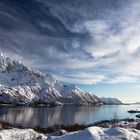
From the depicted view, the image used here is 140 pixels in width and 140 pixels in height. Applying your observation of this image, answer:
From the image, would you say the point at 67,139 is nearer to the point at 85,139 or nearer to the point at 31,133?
the point at 85,139

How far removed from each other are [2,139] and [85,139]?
15.5 m

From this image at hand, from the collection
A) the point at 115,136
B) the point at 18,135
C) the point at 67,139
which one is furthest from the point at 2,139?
the point at 115,136

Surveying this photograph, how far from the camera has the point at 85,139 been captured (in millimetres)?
18875

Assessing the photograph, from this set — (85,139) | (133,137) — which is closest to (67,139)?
(85,139)

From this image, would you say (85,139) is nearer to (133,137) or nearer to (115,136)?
(115,136)

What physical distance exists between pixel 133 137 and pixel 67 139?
15.2 feet

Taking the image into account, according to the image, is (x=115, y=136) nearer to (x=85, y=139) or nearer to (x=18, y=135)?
(x=85, y=139)

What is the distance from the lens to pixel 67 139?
65.2 feet

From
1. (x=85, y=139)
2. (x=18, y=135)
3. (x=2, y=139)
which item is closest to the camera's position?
(x=85, y=139)

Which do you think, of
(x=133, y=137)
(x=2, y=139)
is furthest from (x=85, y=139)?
(x=2, y=139)

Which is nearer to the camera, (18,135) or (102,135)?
(102,135)

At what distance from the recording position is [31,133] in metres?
35.0

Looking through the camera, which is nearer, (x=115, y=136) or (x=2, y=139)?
(x=115, y=136)

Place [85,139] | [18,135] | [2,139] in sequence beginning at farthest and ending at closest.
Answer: [18,135], [2,139], [85,139]
